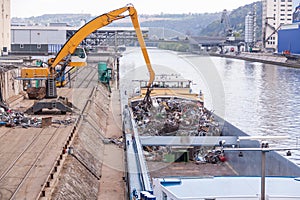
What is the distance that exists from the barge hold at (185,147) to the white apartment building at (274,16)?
1405 inches

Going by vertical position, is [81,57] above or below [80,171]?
above

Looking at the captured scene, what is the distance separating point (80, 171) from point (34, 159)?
0.47 metres

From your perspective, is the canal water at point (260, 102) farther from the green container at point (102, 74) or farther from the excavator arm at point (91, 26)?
the excavator arm at point (91, 26)

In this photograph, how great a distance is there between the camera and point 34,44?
26.2m

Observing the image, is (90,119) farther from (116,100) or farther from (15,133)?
(116,100)

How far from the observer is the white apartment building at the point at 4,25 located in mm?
17778

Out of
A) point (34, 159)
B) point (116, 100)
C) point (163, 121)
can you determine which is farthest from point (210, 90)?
point (34, 159)

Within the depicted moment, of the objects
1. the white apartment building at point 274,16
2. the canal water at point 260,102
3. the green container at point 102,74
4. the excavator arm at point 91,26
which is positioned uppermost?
the white apartment building at point 274,16

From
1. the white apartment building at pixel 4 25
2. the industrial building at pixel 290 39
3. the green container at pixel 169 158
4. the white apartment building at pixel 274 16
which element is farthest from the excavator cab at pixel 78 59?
the white apartment building at pixel 274 16

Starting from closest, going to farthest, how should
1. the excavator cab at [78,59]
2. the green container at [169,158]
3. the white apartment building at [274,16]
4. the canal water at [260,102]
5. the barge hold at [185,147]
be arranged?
the barge hold at [185,147]
the green container at [169,158]
the canal water at [260,102]
the excavator cab at [78,59]
the white apartment building at [274,16]

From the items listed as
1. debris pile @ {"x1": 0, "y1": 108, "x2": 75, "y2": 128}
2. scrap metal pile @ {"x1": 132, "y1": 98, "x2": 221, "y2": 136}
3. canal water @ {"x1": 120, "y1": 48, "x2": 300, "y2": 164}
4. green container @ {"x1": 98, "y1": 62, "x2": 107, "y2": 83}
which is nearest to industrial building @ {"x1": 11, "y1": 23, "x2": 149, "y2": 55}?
canal water @ {"x1": 120, "y1": 48, "x2": 300, "y2": 164}

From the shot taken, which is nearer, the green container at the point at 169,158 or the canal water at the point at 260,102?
the green container at the point at 169,158

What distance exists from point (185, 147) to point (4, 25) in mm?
11960

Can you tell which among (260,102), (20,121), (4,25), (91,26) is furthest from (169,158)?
(4,25)
